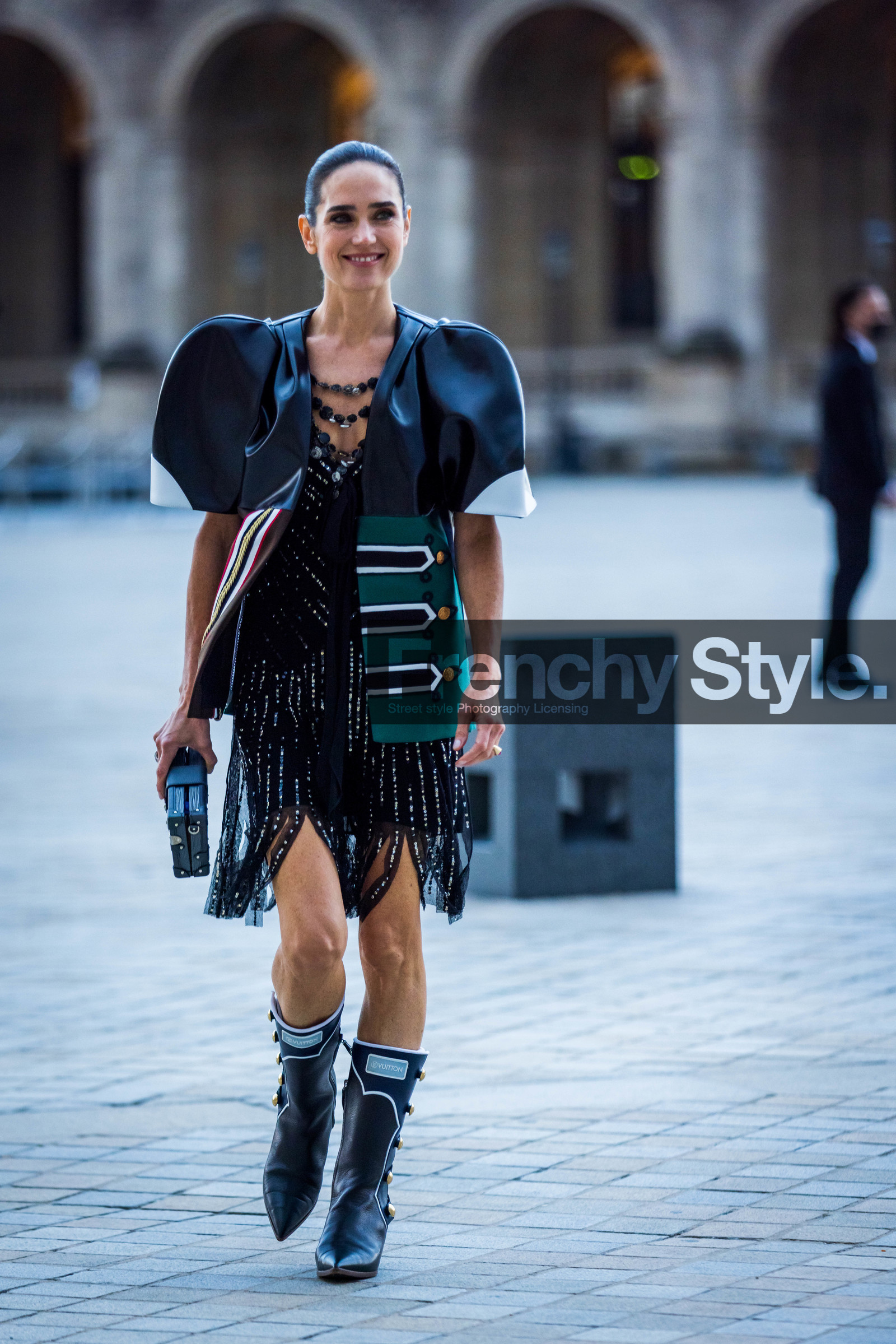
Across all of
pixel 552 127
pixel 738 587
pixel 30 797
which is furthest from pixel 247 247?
pixel 30 797

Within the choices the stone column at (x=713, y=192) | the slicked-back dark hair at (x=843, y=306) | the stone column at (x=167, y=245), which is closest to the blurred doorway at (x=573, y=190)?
the stone column at (x=713, y=192)

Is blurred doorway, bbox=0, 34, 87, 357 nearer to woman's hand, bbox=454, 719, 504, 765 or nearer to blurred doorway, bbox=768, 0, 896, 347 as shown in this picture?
blurred doorway, bbox=768, 0, 896, 347

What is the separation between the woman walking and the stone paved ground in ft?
0.97

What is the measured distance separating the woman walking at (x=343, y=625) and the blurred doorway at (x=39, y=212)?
149 ft

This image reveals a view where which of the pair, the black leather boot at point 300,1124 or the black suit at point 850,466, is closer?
the black leather boot at point 300,1124

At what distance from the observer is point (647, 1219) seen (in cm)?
394

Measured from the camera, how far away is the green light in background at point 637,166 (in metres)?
45.1

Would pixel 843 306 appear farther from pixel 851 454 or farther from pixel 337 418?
pixel 337 418

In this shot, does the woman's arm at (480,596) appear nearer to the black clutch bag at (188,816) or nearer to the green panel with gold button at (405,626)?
the green panel with gold button at (405,626)

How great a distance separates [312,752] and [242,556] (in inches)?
13.2

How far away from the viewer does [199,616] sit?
3.78 m

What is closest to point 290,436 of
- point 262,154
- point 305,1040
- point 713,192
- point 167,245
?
point 305,1040

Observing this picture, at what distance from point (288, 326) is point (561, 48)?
136ft

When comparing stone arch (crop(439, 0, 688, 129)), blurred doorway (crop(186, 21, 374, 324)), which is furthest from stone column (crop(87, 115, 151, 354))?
stone arch (crop(439, 0, 688, 129))
